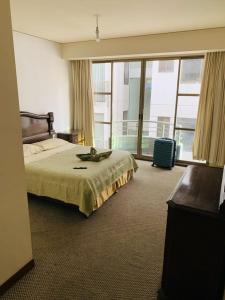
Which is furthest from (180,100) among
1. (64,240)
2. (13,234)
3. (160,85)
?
(13,234)

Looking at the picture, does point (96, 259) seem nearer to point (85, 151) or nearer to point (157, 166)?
point (85, 151)

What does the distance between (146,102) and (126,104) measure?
0.53 metres

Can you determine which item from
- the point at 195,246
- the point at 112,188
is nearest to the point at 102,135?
the point at 112,188

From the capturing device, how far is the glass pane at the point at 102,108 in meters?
5.75

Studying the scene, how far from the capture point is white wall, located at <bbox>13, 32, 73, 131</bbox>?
4383 mm

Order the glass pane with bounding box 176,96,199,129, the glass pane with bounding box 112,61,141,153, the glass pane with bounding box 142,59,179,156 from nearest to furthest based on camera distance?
the glass pane with bounding box 176,96,199,129 → the glass pane with bounding box 142,59,179,156 → the glass pane with bounding box 112,61,141,153

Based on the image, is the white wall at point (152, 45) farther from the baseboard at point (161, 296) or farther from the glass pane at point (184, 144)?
the baseboard at point (161, 296)

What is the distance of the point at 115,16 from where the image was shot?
333 centimetres

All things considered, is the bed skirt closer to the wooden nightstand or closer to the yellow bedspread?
the yellow bedspread

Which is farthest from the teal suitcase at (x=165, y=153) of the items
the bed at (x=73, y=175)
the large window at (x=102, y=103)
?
the large window at (x=102, y=103)

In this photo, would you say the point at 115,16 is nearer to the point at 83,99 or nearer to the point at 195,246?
the point at 83,99

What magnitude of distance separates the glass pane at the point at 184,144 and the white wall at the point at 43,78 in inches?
111

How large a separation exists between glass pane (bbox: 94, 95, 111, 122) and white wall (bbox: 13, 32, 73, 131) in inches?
27.0

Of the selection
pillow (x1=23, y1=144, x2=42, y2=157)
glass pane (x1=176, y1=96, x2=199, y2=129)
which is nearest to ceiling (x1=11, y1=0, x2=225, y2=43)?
glass pane (x1=176, y1=96, x2=199, y2=129)
